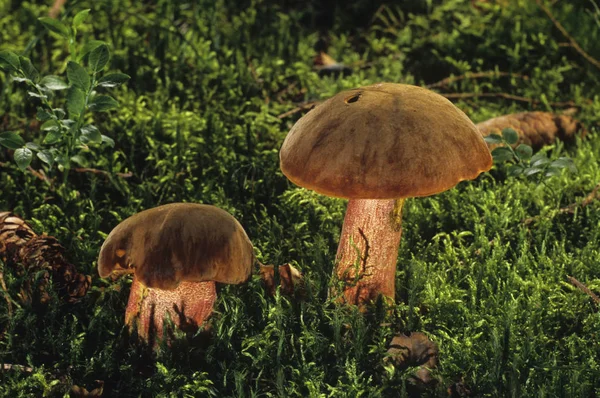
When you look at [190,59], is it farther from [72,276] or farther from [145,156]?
[72,276]

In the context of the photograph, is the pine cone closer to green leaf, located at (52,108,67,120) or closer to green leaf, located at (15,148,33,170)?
green leaf, located at (52,108,67,120)

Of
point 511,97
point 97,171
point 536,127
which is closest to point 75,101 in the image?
point 97,171

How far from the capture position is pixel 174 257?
65.5 inches

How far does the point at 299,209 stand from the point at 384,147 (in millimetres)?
920

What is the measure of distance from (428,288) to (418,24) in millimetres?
2212

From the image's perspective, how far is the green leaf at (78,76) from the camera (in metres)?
2.14

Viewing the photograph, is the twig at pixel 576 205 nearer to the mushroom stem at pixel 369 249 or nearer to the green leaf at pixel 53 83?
the mushroom stem at pixel 369 249

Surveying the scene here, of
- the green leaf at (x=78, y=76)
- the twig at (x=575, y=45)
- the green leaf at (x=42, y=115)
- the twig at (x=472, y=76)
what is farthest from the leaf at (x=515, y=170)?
the green leaf at (x=42, y=115)

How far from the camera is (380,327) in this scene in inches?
76.3

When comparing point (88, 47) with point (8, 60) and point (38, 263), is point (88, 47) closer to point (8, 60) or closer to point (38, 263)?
point (8, 60)

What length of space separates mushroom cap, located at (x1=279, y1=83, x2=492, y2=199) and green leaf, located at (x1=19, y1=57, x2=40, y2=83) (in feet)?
3.36

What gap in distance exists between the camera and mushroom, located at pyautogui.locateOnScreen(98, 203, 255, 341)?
166 centimetres

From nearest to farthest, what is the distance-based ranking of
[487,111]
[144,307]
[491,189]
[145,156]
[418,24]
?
[144,307] < [491,189] < [145,156] < [487,111] < [418,24]

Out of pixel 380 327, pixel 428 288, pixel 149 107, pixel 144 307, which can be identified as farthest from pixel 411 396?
pixel 149 107
